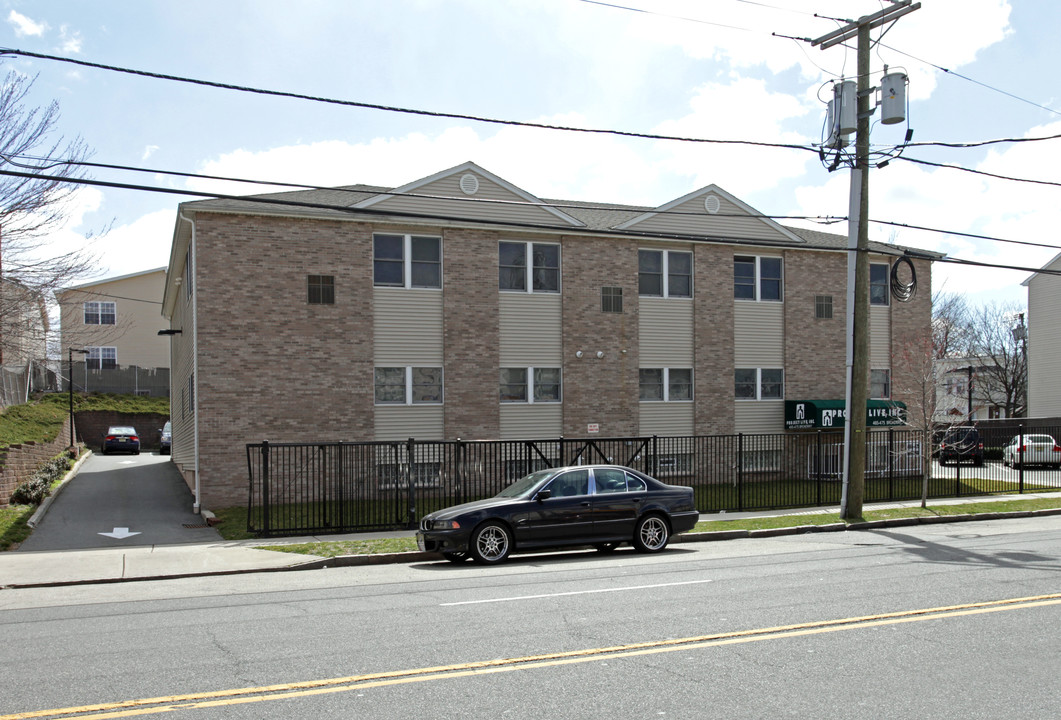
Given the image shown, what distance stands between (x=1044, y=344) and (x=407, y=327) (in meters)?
37.1

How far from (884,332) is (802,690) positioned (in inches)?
1047

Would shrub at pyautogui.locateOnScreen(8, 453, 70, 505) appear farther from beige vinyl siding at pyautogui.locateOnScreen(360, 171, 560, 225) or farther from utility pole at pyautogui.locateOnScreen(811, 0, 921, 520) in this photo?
utility pole at pyautogui.locateOnScreen(811, 0, 921, 520)

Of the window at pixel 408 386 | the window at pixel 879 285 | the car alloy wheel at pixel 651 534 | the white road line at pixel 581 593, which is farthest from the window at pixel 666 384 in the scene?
the white road line at pixel 581 593

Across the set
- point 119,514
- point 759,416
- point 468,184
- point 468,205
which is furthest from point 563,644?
point 759,416

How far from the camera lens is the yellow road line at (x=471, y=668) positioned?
5785 millimetres

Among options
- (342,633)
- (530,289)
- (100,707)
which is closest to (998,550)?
(342,633)

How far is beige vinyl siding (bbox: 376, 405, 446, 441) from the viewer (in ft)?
76.5

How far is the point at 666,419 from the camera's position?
1051 inches

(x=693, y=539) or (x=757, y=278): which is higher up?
(x=757, y=278)

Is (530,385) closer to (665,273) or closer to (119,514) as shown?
(665,273)

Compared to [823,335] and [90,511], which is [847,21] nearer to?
[823,335]

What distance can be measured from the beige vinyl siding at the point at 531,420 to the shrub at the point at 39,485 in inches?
448

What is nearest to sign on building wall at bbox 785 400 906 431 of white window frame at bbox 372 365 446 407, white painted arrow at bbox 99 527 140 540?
white window frame at bbox 372 365 446 407

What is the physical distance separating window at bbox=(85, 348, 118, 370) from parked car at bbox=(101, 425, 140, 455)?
Result: 1049 cm
